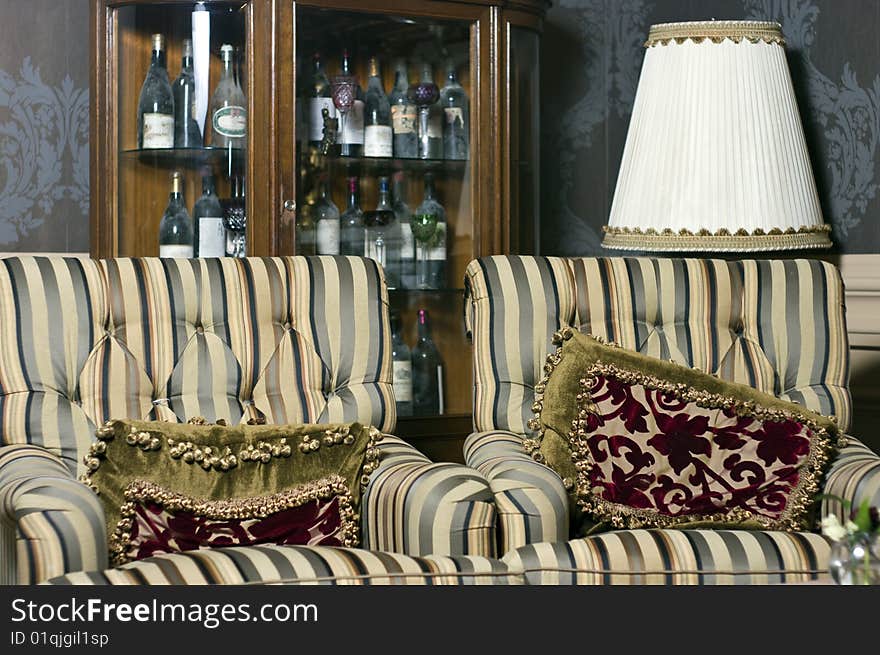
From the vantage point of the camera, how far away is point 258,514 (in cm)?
172

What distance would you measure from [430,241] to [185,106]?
27.0 inches

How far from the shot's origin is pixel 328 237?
282 centimetres

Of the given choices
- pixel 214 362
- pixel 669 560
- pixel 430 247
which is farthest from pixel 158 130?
pixel 669 560

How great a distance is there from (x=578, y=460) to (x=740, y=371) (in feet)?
1.44

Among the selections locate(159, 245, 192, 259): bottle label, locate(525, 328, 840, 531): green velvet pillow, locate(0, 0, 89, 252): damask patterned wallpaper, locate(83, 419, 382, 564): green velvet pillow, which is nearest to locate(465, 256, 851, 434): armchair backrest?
locate(525, 328, 840, 531): green velvet pillow

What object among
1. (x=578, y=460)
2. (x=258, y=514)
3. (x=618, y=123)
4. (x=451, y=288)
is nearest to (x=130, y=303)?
(x=258, y=514)

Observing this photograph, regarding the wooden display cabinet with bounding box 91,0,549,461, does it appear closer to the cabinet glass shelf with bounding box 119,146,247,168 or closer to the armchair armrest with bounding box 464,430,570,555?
the cabinet glass shelf with bounding box 119,146,247,168

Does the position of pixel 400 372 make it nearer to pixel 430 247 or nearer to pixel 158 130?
pixel 430 247

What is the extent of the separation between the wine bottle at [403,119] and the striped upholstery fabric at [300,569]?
5.37ft

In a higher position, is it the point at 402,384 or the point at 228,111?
the point at 228,111

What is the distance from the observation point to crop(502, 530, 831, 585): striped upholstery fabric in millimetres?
1462

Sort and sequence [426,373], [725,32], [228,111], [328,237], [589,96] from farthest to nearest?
[589,96], [426,373], [328,237], [228,111], [725,32]

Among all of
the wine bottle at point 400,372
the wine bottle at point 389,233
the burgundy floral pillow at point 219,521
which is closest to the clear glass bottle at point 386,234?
the wine bottle at point 389,233

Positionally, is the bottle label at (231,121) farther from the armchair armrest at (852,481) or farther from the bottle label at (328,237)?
the armchair armrest at (852,481)
